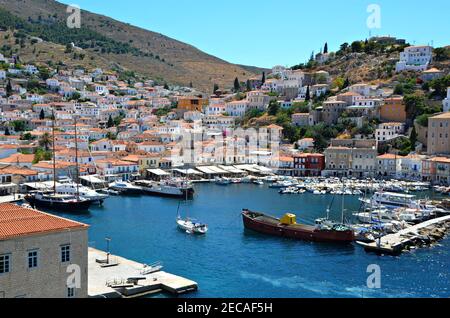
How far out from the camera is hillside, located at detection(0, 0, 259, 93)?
104 meters

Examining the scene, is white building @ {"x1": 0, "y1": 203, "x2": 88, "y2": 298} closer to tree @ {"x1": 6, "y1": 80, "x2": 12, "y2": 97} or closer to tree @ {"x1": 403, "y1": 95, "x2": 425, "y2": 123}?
tree @ {"x1": 403, "y1": 95, "x2": 425, "y2": 123}

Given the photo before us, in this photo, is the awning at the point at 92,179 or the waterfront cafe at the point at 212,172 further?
the waterfront cafe at the point at 212,172

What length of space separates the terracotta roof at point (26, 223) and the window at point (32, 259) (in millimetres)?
352

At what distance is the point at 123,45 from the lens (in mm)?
115812

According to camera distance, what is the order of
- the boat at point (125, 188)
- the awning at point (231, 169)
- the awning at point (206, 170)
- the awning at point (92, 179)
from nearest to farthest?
the boat at point (125, 188) → the awning at point (92, 179) → the awning at point (206, 170) → the awning at point (231, 169)

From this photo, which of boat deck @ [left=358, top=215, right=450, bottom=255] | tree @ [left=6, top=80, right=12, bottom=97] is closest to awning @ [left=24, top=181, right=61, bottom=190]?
boat deck @ [left=358, top=215, right=450, bottom=255]

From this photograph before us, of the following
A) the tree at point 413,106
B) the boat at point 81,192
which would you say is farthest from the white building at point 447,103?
the boat at point 81,192

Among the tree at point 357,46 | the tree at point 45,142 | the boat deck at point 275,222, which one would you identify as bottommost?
the boat deck at point 275,222

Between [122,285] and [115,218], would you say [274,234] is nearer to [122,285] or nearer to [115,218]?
[115,218]

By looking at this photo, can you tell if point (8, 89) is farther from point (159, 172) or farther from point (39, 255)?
point (39, 255)

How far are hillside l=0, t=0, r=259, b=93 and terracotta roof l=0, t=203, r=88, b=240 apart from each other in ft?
260

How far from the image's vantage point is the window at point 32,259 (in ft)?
30.5

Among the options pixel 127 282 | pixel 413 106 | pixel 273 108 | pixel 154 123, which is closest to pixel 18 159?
pixel 154 123

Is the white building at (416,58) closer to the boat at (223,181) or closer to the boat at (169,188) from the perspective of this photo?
the boat at (223,181)
